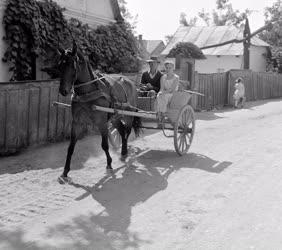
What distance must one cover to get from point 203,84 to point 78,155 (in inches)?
490

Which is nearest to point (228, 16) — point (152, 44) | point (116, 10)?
point (152, 44)

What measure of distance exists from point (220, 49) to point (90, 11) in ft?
78.5

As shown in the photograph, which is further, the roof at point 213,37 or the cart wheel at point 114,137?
the roof at point 213,37

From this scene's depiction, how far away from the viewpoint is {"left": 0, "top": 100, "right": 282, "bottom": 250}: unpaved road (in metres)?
4.91

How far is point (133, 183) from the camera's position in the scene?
7223 millimetres

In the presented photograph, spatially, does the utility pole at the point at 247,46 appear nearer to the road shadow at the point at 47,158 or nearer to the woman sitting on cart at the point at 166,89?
the road shadow at the point at 47,158

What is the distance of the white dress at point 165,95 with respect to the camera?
29.5 ft

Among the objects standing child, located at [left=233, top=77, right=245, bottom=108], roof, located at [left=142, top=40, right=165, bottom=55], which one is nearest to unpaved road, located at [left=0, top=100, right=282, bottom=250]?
standing child, located at [left=233, top=77, right=245, bottom=108]

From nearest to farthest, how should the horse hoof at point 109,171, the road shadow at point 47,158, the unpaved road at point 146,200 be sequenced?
the unpaved road at point 146,200
the horse hoof at point 109,171
the road shadow at point 47,158

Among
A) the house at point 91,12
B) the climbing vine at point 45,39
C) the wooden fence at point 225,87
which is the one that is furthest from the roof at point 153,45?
the climbing vine at point 45,39

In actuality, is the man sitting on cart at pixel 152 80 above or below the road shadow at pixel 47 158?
above

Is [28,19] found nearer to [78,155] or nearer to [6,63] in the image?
[6,63]

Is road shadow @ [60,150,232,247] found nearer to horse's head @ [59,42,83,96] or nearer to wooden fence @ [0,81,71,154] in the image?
horse's head @ [59,42,83,96]

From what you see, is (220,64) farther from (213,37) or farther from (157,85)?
(157,85)
